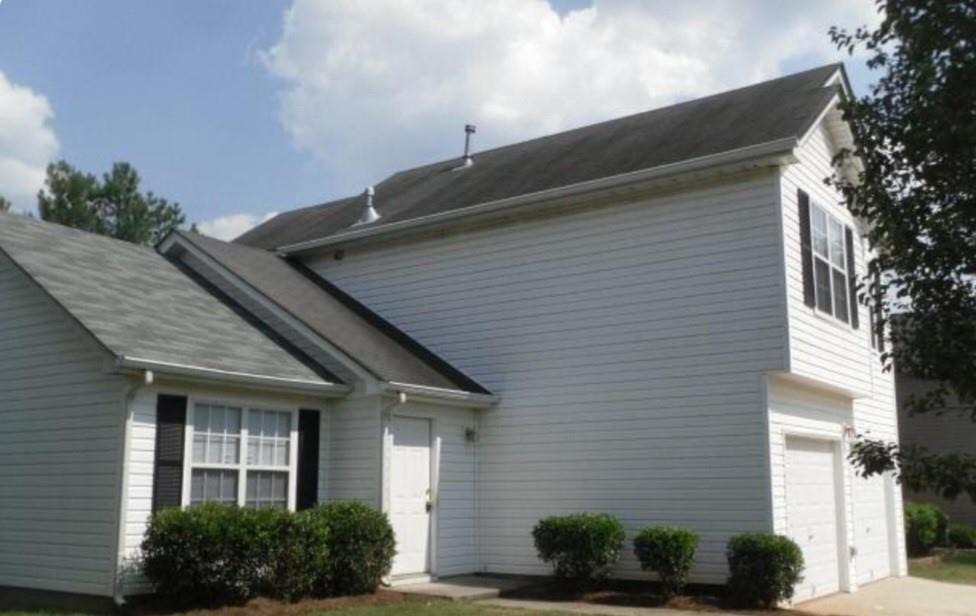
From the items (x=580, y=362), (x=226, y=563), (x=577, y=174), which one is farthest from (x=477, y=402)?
(x=226, y=563)

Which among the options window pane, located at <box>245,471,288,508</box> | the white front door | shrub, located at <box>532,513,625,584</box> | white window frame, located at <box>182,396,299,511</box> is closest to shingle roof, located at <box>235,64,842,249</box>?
the white front door

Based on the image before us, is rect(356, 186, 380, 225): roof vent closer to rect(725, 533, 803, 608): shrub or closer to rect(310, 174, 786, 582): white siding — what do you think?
rect(310, 174, 786, 582): white siding

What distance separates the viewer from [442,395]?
14414 millimetres

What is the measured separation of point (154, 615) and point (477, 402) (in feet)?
19.7

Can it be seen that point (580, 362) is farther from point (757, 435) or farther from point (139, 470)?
point (139, 470)

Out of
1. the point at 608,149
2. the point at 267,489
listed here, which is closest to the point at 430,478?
the point at 267,489

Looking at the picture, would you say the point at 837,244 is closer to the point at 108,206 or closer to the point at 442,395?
the point at 442,395

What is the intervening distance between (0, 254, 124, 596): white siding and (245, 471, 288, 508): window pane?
74.9 inches

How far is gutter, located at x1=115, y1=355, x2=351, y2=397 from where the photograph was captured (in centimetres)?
1119

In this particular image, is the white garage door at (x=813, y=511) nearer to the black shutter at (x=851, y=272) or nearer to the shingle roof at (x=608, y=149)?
the black shutter at (x=851, y=272)

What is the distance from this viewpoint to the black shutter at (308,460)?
1355cm

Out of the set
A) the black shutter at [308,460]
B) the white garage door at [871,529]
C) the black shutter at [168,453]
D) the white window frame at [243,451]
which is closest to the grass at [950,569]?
the white garage door at [871,529]

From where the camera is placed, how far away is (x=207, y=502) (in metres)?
11.7

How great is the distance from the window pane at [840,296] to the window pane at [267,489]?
8469 mm
